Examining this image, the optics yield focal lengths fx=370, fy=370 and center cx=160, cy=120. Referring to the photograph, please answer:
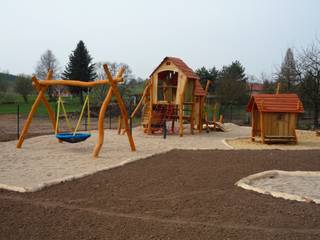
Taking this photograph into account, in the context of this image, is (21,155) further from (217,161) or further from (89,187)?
(217,161)

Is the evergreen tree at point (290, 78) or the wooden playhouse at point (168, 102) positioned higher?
the evergreen tree at point (290, 78)

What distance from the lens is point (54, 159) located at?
9.28 m

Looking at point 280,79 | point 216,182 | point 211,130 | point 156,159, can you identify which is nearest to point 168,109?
point 211,130

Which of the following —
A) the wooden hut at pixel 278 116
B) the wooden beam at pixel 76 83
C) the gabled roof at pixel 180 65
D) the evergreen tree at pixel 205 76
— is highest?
the evergreen tree at pixel 205 76

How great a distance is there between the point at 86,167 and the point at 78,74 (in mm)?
39334

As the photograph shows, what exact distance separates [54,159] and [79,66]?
38.5 meters

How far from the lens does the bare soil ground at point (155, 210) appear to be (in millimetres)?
4023

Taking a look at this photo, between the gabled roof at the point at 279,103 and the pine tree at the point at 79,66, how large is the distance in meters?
34.2

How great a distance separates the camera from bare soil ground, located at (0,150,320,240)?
402 cm

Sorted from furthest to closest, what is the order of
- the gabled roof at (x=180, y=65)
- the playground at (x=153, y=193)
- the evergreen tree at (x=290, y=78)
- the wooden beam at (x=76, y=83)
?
1. the evergreen tree at (x=290, y=78)
2. the gabled roof at (x=180, y=65)
3. the wooden beam at (x=76, y=83)
4. the playground at (x=153, y=193)

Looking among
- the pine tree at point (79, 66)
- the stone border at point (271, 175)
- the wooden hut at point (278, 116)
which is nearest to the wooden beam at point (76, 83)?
the stone border at point (271, 175)

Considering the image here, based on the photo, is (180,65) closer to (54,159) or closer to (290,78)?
(54,159)

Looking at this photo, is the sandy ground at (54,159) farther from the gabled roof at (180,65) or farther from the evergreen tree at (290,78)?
the evergreen tree at (290,78)

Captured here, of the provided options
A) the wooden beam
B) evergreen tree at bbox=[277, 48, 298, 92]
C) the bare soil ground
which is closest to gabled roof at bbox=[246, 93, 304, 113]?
the wooden beam
